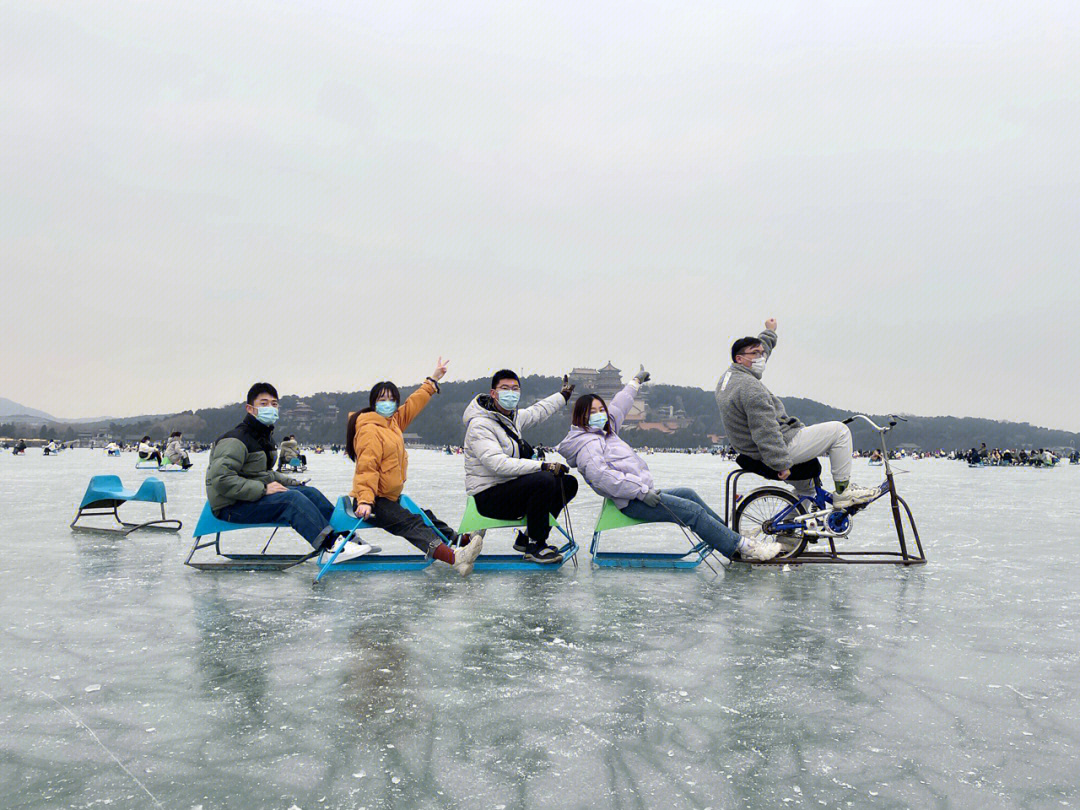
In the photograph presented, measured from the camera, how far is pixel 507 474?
256 inches

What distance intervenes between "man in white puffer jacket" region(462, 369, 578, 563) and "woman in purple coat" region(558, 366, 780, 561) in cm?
27

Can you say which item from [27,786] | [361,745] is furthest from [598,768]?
[27,786]

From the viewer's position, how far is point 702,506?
677 cm

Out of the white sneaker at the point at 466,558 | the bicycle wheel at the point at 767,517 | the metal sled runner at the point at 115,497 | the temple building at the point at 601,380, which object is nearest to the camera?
the white sneaker at the point at 466,558

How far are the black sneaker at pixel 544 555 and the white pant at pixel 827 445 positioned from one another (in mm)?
2173

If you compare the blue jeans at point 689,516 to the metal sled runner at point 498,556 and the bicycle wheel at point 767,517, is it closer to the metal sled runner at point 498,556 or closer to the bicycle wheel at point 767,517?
the bicycle wheel at point 767,517

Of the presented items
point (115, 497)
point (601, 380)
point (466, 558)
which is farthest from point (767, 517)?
point (601, 380)

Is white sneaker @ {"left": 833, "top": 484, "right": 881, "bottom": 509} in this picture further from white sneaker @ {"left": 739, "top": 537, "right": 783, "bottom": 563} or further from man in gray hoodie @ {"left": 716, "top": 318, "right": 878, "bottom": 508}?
white sneaker @ {"left": 739, "top": 537, "right": 783, "bottom": 563}

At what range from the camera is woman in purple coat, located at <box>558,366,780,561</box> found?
659cm

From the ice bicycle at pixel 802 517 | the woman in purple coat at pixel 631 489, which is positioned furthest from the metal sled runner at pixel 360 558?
the ice bicycle at pixel 802 517

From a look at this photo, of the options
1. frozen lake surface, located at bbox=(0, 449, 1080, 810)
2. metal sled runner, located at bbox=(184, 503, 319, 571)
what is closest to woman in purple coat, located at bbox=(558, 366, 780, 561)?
frozen lake surface, located at bbox=(0, 449, 1080, 810)

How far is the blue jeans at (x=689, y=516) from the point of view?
6.61m

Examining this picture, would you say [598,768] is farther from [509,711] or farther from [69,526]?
[69,526]

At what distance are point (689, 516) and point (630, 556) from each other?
0.82m
